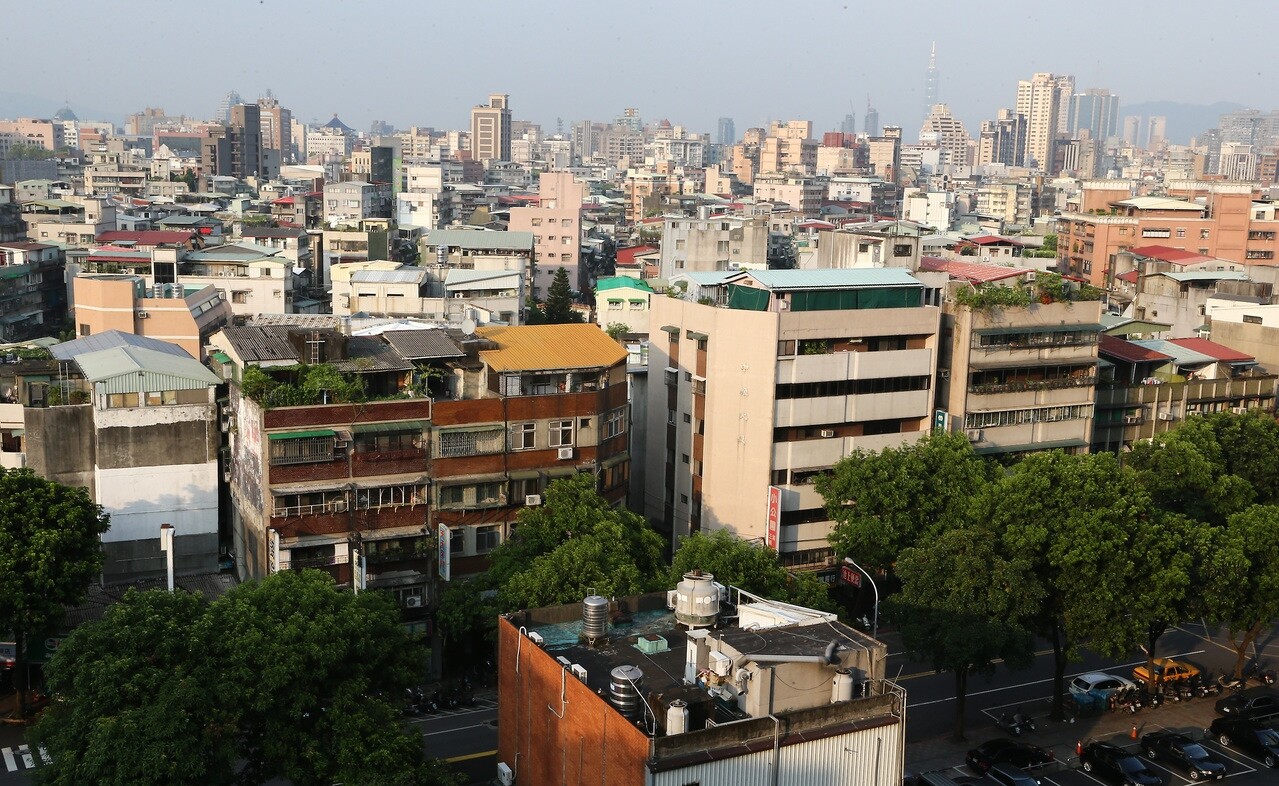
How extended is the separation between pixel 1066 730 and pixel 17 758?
75.3 feet

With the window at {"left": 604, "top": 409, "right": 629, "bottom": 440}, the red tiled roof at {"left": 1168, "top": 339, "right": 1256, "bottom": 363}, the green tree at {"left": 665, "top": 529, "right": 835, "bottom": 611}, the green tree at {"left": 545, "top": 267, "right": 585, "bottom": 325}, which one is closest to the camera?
the green tree at {"left": 665, "top": 529, "right": 835, "bottom": 611}

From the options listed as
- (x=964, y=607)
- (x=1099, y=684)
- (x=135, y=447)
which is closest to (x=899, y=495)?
(x=964, y=607)

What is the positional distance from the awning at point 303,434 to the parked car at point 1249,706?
22.1 metres

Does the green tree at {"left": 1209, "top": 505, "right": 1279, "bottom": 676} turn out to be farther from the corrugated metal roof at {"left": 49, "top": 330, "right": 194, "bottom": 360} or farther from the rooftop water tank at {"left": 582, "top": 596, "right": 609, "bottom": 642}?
the corrugated metal roof at {"left": 49, "top": 330, "right": 194, "bottom": 360}

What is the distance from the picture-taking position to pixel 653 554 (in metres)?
29.8

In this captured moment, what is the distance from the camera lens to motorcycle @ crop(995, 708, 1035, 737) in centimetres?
2920

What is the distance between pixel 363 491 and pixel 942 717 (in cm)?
1479

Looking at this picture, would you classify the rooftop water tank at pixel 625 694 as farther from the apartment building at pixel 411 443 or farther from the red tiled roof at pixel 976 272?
the red tiled roof at pixel 976 272

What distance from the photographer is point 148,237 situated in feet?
236

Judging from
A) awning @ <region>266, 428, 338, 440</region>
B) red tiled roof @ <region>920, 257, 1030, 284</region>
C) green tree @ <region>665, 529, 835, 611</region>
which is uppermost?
red tiled roof @ <region>920, 257, 1030, 284</region>

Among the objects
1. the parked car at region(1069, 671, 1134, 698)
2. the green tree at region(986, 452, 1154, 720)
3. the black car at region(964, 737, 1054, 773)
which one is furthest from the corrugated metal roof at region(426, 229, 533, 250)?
the black car at region(964, 737, 1054, 773)

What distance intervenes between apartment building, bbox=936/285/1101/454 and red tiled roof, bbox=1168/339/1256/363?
25.7 feet

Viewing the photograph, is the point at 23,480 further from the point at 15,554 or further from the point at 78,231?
the point at 78,231

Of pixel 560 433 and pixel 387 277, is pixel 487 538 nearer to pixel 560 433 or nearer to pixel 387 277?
pixel 560 433
